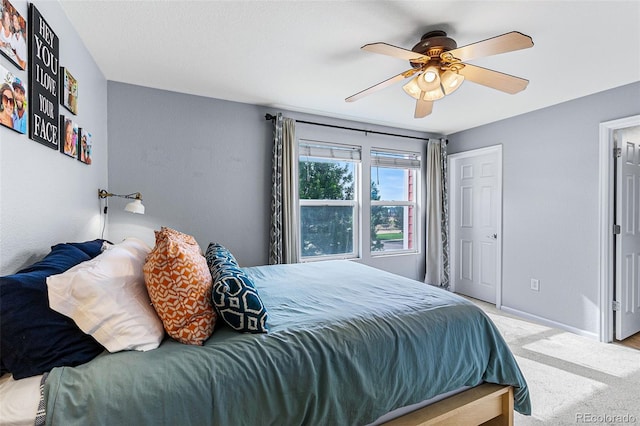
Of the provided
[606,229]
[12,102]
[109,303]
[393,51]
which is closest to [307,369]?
[109,303]

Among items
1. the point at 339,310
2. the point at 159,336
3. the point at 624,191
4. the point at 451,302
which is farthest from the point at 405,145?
the point at 159,336

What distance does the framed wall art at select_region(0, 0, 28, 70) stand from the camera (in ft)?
3.73

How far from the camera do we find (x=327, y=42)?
2068 mm

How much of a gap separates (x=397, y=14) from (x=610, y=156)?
270 centimetres

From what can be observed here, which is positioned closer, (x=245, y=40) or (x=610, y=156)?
(x=245, y=40)

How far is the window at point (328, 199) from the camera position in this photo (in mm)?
3734

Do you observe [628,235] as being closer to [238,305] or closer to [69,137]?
[238,305]

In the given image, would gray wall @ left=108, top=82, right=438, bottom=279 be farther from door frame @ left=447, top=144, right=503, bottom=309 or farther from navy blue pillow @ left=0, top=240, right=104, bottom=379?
door frame @ left=447, top=144, right=503, bottom=309

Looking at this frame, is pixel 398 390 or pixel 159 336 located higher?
pixel 159 336

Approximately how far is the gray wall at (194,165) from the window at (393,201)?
4.00ft

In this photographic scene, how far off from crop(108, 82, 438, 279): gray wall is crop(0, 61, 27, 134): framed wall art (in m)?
1.63

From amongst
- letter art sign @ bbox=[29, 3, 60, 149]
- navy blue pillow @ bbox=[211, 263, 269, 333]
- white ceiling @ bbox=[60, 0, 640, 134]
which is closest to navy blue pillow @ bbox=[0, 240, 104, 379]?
navy blue pillow @ bbox=[211, 263, 269, 333]

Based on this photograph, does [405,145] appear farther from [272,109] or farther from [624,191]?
[624,191]

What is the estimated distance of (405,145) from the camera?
14.2 ft
